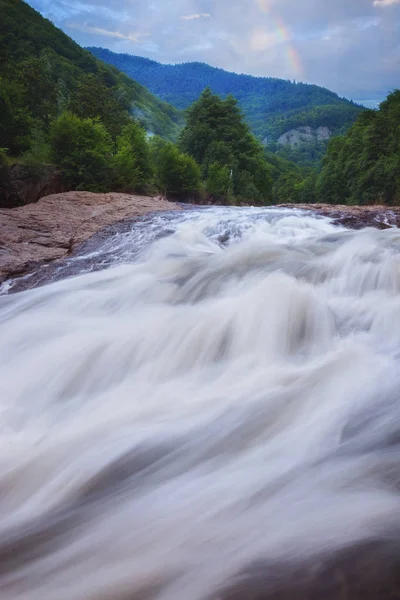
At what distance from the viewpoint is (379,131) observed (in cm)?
3469

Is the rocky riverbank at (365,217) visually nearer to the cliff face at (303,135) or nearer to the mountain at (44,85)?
the mountain at (44,85)

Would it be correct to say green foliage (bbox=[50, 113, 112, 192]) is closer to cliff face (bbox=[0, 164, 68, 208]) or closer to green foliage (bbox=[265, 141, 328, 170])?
cliff face (bbox=[0, 164, 68, 208])

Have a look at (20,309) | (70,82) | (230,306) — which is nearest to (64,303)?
(20,309)

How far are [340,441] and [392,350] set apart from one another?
1.50 m

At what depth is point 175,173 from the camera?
72.6ft

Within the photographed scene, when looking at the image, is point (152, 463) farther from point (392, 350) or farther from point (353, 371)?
point (392, 350)

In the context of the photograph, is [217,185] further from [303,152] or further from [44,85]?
[303,152]

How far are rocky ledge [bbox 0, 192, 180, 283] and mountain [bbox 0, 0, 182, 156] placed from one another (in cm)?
618

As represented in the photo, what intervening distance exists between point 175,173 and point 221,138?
15561mm

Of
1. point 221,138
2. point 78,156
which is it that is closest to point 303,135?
point 221,138

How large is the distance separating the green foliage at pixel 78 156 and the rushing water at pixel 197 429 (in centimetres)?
939

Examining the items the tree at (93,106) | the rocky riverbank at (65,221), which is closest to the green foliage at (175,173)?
the tree at (93,106)

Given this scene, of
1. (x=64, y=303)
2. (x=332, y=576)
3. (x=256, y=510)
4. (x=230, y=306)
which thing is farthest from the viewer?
(x=64, y=303)

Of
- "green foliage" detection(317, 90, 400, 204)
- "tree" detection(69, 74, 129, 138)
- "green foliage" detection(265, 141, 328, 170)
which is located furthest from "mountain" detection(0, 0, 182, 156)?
"green foliage" detection(265, 141, 328, 170)
